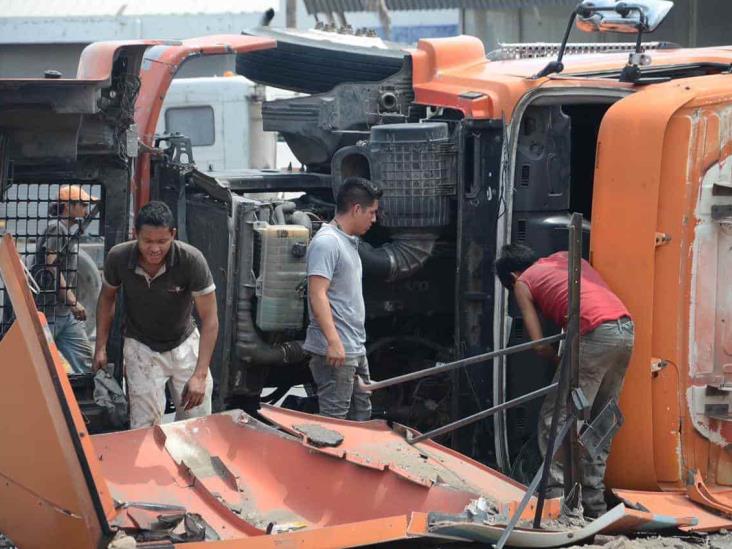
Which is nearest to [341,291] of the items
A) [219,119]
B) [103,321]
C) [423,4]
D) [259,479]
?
[103,321]

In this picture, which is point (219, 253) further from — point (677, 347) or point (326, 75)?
point (677, 347)

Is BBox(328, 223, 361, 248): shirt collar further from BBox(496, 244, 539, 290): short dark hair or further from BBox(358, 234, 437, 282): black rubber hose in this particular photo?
BBox(496, 244, 539, 290): short dark hair

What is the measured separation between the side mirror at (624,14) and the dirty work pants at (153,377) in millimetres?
2337

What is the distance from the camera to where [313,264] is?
6070 millimetres

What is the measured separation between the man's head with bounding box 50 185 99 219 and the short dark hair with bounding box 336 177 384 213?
1230 mm

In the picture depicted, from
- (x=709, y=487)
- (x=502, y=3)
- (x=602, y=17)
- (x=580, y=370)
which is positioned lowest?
(x=709, y=487)

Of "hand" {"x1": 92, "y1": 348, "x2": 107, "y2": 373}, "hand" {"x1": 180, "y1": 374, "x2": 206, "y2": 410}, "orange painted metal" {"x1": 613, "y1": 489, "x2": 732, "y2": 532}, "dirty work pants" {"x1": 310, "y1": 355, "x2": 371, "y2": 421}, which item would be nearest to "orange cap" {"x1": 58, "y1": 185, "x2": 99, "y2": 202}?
"hand" {"x1": 92, "y1": 348, "x2": 107, "y2": 373}

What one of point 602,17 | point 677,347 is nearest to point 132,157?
point 602,17

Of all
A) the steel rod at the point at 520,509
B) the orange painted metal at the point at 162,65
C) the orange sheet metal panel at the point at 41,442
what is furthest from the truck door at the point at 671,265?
the orange painted metal at the point at 162,65

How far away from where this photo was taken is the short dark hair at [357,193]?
610 cm

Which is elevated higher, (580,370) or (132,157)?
(132,157)

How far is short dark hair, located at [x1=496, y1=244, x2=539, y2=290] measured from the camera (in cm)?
583

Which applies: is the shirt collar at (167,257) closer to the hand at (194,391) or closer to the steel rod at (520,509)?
the hand at (194,391)

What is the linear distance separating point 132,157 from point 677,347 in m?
2.67
